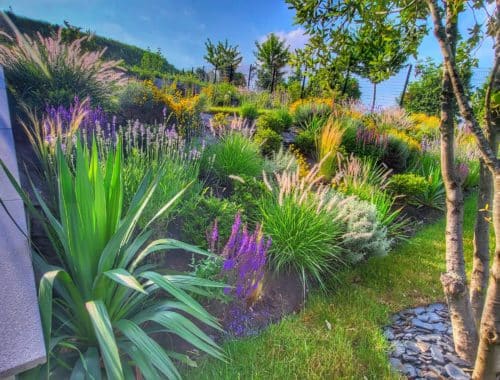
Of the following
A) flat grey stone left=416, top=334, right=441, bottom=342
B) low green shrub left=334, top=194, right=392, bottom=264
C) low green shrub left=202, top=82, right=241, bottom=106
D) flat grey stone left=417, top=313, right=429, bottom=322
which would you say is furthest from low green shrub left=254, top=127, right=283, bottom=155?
low green shrub left=202, top=82, right=241, bottom=106

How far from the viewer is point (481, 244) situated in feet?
6.91

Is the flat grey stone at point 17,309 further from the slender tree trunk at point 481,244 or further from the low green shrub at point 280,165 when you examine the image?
the low green shrub at point 280,165

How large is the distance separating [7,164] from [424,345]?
9.57 feet

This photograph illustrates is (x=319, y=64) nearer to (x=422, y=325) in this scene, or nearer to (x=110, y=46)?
(x=422, y=325)

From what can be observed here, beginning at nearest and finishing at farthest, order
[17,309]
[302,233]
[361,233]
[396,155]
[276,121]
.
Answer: [17,309] < [302,233] < [361,233] < [396,155] < [276,121]

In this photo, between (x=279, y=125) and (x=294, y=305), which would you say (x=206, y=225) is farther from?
(x=279, y=125)

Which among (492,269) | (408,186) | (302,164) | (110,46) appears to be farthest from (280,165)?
(110,46)

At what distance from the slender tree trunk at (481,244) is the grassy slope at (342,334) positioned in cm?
66

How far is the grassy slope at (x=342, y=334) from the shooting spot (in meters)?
1.91

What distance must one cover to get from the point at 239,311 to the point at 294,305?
1.90ft

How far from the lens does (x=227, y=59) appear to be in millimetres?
25125

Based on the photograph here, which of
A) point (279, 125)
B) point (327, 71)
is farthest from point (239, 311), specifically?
point (279, 125)

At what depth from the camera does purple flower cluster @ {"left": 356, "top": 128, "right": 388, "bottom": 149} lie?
6707 mm

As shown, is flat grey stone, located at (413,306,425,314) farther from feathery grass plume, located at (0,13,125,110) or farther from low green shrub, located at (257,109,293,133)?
low green shrub, located at (257,109,293,133)
